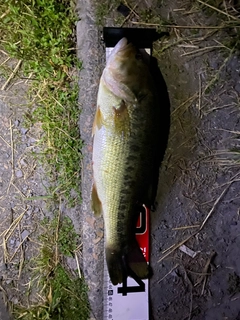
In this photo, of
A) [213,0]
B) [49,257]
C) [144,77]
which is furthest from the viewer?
[49,257]

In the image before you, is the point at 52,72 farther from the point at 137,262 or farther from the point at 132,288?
the point at 132,288

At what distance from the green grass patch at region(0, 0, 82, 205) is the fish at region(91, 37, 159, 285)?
1.15ft

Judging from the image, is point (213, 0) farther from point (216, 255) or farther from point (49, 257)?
point (49, 257)

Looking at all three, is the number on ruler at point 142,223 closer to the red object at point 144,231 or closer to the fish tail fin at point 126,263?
the red object at point 144,231

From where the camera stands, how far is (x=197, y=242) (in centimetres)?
Result: 225

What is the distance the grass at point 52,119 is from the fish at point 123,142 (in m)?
0.36

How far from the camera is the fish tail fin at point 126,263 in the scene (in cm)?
203

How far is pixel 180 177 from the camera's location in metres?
2.24

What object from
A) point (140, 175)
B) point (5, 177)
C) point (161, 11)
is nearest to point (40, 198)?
point (5, 177)

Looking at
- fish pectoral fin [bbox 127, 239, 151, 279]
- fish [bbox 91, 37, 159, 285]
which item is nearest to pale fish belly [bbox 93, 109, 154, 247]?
fish [bbox 91, 37, 159, 285]

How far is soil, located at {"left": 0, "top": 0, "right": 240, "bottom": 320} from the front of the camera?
2.19 m

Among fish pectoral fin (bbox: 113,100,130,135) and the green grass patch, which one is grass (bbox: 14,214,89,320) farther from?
fish pectoral fin (bbox: 113,100,130,135)

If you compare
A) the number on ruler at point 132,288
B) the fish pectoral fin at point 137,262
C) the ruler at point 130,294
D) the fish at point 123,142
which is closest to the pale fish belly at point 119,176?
the fish at point 123,142

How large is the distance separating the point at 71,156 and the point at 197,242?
0.90 metres
